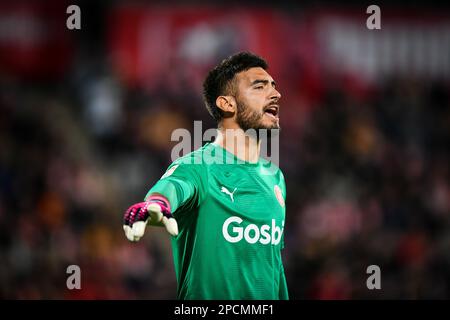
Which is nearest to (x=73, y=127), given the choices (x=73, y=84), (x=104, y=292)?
(x=73, y=84)

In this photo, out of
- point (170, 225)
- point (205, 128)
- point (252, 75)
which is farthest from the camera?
point (205, 128)

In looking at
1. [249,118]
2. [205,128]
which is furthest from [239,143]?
[205,128]

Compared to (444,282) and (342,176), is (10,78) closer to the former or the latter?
(342,176)

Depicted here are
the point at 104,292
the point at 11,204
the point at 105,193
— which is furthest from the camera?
the point at 105,193

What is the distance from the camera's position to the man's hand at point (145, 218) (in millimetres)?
3896

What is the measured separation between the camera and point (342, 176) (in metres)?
12.1

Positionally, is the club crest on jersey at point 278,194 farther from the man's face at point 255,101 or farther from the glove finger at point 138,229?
the glove finger at point 138,229

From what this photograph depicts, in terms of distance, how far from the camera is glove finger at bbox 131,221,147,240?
387 cm

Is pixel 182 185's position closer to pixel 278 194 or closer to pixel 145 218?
pixel 145 218

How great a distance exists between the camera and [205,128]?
12.3 metres

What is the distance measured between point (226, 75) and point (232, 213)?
3.31 feet

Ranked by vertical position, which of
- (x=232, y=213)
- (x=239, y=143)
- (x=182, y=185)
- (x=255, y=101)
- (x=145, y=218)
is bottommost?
(x=232, y=213)

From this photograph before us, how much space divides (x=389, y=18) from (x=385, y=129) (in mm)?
2441

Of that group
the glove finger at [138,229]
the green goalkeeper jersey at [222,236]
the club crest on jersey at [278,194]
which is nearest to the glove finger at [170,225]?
the glove finger at [138,229]
